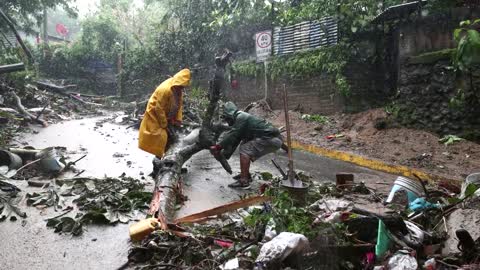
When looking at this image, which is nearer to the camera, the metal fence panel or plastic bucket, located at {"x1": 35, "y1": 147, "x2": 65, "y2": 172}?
plastic bucket, located at {"x1": 35, "y1": 147, "x2": 65, "y2": 172}

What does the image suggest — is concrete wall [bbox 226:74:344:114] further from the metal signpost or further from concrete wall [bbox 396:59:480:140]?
concrete wall [bbox 396:59:480:140]

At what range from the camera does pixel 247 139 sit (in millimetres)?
6242

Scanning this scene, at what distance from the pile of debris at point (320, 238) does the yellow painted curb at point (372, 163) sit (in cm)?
219

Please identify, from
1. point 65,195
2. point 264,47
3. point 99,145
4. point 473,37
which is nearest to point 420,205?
point 473,37

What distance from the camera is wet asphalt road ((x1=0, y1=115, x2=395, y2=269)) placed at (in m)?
3.49

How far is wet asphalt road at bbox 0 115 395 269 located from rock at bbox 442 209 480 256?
9.01ft

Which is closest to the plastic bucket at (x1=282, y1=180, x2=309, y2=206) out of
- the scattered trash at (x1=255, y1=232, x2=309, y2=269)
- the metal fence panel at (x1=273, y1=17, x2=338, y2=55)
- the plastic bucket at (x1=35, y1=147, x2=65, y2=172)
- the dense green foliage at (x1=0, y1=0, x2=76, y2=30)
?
the scattered trash at (x1=255, y1=232, x2=309, y2=269)

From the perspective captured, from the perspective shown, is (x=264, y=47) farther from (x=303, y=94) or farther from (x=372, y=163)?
(x=372, y=163)

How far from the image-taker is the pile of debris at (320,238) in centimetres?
278

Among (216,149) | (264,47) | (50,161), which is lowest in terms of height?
(50,161)

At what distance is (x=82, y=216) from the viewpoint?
4.23m

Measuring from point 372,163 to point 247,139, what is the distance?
2668 mm

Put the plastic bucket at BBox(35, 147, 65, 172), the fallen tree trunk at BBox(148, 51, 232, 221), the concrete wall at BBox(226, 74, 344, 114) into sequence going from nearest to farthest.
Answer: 1. the fallen tree trunk at BBox(148, 51, 232, 221)
2. the plastic bucket at BBox(35, 147, 65, 172)
3. the concrete wall at BBox(226, 74, 344, 114)

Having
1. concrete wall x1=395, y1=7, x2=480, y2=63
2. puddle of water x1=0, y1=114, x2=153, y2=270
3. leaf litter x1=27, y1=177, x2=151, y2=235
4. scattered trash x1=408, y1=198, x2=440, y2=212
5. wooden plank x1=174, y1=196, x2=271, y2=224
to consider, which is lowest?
puddle of water x1=0, y1=114, x2=153, y2=270
